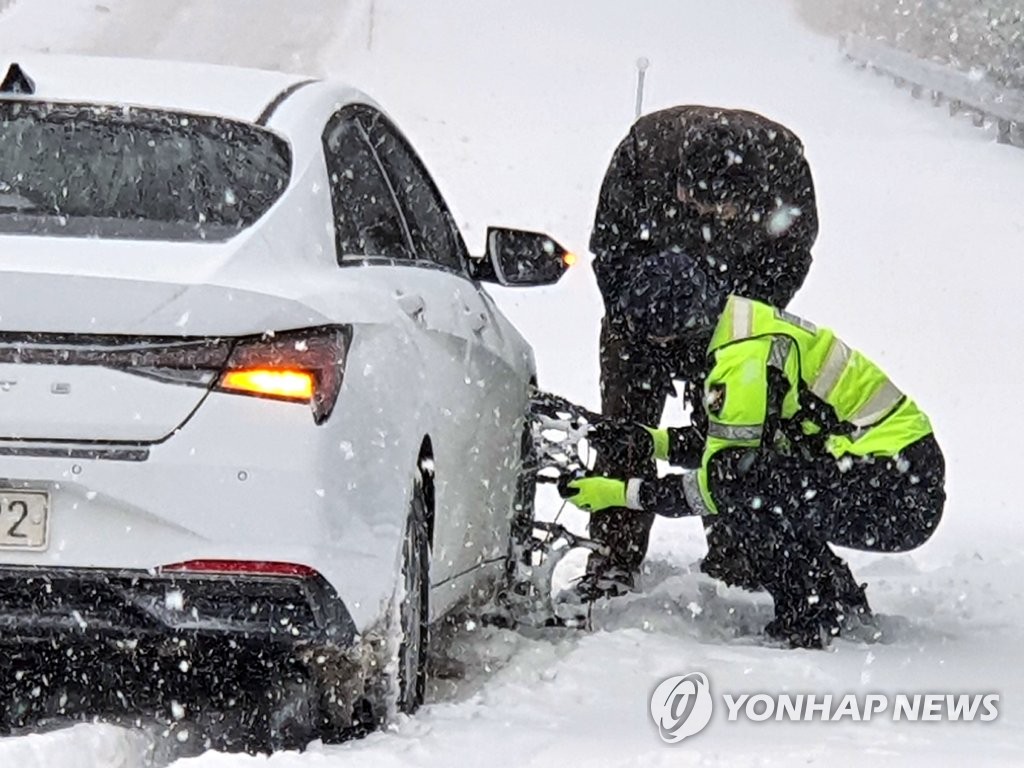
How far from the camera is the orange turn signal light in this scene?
4.10m

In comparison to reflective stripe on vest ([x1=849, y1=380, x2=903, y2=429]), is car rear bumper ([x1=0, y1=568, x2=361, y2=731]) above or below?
below

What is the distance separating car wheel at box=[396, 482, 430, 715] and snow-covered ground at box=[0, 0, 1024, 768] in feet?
0.34

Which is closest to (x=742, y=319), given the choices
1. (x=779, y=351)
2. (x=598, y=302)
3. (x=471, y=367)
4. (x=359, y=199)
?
(x=779, y=351)

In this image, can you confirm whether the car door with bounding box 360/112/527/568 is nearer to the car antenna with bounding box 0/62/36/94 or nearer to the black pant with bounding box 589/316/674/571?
the car antenna with bounding box 0/62/36/94

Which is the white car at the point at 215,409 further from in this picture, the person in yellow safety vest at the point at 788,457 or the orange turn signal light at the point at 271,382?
the person in yellow safety vest at the point at 788,457

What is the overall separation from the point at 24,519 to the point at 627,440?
2.89 meters

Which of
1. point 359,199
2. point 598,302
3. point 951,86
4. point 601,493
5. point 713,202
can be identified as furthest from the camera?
point 951,86

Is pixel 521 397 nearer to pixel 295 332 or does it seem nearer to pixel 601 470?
pixel 601 470

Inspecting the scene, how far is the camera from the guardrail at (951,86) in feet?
85.3

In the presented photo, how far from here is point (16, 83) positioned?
16.0 ft

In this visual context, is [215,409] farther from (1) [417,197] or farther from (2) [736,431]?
(2) [736,431]

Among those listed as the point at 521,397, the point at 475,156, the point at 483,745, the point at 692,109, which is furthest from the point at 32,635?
the point at 475,156

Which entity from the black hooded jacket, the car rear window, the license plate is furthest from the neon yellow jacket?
the license plate

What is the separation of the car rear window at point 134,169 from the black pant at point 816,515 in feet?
6.81
